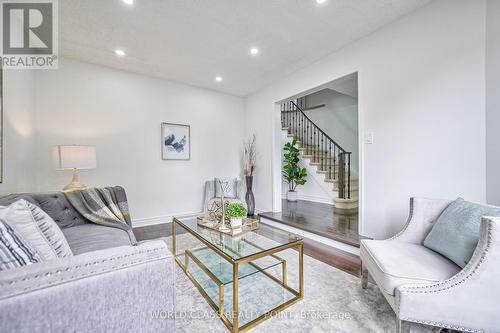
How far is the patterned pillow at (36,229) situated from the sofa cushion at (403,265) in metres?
1.86

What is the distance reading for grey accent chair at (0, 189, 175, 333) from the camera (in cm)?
58

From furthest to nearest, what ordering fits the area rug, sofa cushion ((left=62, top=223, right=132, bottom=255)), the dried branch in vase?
1. the dried branch in vase
2. sofa cushion ((left=62, top=223, right=132, bottom=255))
3. the area rug

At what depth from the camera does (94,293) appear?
67 cm

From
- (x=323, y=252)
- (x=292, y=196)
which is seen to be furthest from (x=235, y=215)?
(x=292, y=196)

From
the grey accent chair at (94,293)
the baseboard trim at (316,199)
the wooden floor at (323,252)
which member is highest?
the grey accent chair at (94,293)

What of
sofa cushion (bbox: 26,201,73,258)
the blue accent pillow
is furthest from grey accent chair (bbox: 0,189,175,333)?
the blue accent pillow

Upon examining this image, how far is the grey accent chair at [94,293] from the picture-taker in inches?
23.0

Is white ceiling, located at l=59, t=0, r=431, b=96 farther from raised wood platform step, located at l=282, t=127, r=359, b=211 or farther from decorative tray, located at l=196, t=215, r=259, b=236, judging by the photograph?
raised wood platform step, located at l=282, t=127, r=359, b=211

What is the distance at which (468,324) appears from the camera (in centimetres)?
111

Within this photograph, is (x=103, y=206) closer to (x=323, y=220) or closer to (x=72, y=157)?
(x=72, y=157)

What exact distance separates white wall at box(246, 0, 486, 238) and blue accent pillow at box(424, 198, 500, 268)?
2.08ft

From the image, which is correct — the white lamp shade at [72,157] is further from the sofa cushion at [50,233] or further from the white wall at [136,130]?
the sofa cushion at [50,233]

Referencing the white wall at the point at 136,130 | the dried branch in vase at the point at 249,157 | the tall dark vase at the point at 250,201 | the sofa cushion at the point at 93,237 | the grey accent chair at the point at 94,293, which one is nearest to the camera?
the grey accent chair at the point at 94,293

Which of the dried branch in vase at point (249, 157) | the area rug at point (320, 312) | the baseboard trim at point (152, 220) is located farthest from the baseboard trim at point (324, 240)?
the baseboard trim at point (152, 220)
